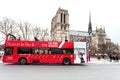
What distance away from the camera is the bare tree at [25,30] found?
5467cm

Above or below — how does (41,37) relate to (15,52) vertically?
above

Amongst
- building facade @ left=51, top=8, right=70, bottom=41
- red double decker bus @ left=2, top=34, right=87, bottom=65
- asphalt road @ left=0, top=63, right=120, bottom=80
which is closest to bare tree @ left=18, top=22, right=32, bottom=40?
red double decker bus @ left=2, top=34, right=87, bottom=65

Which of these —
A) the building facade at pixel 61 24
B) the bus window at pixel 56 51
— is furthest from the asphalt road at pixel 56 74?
the building facade at pixel 61 24

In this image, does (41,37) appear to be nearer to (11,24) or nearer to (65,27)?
(11,24)

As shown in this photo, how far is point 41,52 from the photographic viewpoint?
26625mm

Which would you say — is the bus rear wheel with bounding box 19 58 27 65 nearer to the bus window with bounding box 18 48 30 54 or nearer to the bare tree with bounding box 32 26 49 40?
the bus window with bounding box 18 48 30 54

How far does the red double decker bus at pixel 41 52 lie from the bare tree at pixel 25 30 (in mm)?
27703

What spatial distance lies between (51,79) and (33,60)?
567 inches

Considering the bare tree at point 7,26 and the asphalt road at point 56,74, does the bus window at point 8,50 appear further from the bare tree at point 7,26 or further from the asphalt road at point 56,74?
the bare tree at point 7,26

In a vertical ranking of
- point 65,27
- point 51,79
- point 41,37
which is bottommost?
point 51,79

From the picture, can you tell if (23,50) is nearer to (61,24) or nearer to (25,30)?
(25,30)

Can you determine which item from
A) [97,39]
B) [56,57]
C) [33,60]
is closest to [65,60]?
[56,57]

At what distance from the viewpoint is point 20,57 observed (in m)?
26.1

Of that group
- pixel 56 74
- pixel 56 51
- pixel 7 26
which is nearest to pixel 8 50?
pixel 56 51
